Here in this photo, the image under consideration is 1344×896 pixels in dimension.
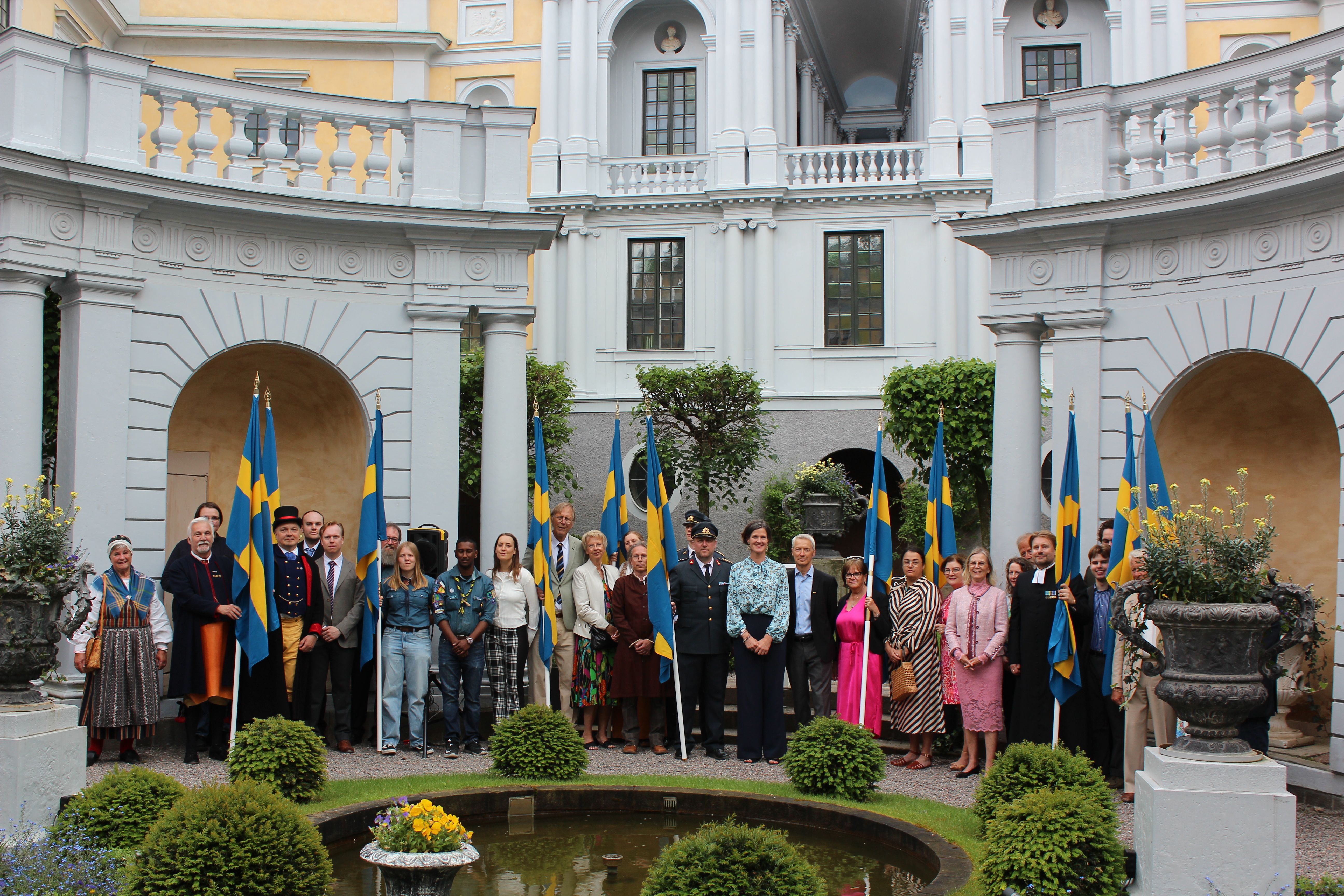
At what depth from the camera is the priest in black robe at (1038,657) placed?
9758 mm

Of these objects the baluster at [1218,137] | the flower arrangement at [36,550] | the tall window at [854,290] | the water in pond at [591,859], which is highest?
the tall window at [854,290]

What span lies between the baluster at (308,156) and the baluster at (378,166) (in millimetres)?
473

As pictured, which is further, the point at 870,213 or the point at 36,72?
the point at 870,213

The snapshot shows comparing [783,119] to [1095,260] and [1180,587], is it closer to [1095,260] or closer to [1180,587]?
[1095,260]

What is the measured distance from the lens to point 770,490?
24016 mm

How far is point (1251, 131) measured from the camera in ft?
34.2

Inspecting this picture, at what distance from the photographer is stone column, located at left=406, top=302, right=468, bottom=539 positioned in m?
12.4

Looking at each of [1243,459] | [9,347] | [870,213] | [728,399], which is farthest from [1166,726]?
[870,213]

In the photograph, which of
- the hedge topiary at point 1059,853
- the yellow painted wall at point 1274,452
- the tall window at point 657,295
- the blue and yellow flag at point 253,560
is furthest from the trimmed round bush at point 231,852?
the tall window at point 657,295

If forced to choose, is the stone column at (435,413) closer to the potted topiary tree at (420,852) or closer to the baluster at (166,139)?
the baluster at (166,139)

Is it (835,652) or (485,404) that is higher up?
(485,404)

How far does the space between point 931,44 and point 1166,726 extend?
66.7 feet

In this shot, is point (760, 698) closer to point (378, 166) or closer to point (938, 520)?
point (938, 520)

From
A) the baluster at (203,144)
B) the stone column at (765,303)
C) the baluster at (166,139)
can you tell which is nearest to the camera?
the baluster at (166,139)
